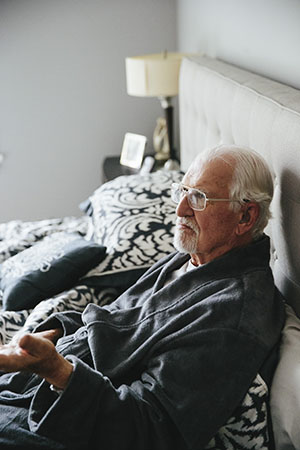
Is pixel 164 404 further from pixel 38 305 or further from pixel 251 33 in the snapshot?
pixel 251 33

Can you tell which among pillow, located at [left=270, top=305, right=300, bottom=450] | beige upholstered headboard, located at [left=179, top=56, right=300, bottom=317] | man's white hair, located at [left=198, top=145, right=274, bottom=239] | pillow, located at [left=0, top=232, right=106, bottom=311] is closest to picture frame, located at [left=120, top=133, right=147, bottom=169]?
beige upholstered headboard, located at [left=179, top=56, right=300, bottom=317]

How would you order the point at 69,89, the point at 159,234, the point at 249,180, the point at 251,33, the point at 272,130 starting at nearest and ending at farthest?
the point at 249,180 < the point at 272,130 < the point at 159,234 < the point at 251,33 < the point at 69,89

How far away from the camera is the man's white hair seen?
4.47ft

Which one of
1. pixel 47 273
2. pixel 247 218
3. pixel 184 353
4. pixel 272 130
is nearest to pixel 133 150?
pixel 47 273

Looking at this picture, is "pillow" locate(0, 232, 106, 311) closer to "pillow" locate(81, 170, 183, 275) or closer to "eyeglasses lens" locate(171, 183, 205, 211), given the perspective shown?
"pillow" locate(81, 170, 183, 275)

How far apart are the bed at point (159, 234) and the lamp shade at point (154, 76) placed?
11.4 inches

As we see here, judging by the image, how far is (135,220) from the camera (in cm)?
200

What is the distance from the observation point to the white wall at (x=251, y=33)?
180cm

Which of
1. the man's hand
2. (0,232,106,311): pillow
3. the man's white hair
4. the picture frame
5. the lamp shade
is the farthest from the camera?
the picture frame

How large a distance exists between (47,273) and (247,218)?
2.57ft

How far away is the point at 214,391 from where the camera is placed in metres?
1.17

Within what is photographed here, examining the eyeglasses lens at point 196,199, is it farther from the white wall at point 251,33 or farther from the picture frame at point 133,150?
the picture frame at point 133,150

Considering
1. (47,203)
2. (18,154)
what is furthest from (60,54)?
(47,203)

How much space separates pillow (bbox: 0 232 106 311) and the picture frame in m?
1.40
